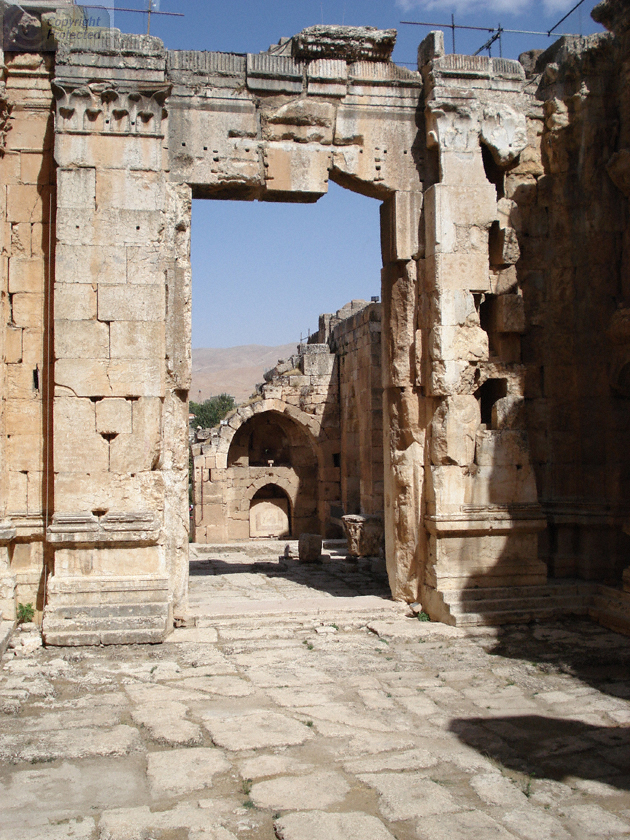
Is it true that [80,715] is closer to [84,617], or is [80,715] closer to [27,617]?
[84,617]

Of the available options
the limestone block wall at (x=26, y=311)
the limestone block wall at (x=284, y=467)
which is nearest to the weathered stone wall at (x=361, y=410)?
the limestone block wall at (x=284, y=467)

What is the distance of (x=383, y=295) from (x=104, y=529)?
12.2 ft

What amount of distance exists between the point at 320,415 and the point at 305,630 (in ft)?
35.3

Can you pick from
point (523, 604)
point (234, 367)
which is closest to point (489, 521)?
point (523, 604)

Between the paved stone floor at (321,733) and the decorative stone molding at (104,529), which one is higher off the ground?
the decorative stone molding at (104,529)

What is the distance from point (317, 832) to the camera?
3564mm

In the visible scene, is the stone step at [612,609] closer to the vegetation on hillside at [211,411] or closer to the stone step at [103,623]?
the stone step at [103,623]

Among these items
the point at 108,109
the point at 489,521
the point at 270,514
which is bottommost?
the point at 270,514

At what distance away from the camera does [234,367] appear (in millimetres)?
133375

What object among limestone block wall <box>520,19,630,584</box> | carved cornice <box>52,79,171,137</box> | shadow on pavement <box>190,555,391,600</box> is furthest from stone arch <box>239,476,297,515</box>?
carved cornice <box>52,79,171,137</box>

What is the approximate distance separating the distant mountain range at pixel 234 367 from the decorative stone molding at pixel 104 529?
85057mm

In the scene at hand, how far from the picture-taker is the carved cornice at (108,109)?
709 cm

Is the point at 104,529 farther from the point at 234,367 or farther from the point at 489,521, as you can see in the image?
the point at 234,367

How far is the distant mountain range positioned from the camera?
98750mm
